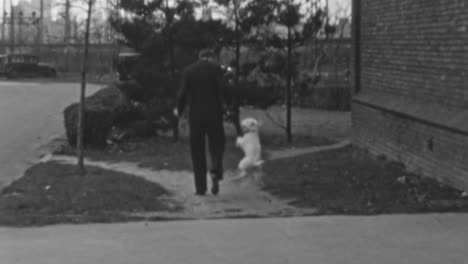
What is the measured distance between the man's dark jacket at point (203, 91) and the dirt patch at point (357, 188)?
3.98ft

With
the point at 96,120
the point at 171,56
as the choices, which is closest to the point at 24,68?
A: the point at 171,56

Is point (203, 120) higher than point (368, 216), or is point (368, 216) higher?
point (203, 120)

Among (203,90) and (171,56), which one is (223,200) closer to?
(203,90)

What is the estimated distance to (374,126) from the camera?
13750mm

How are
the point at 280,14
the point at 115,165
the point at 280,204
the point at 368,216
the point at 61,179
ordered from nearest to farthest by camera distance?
1. the point at 368,216
2. the point at 280,204
3. the point at 61,179
4. the point at 115,165
5. the point at 280,14

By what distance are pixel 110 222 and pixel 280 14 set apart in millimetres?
9045

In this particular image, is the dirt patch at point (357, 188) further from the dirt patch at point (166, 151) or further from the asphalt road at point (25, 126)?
the asphalt road at point (25, 126)

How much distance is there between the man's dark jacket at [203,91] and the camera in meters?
10.2

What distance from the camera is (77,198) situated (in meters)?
9.73

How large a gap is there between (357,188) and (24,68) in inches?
1990

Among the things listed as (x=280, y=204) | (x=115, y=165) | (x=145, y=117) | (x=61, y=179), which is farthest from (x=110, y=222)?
(x=145, y=117)

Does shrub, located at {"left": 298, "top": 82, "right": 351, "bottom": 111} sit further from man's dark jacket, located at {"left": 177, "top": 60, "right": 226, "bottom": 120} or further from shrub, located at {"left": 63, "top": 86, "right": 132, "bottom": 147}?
man's dark jacket, located at {"left": 177, "top": 60, "right": 226, "bottom": 120}

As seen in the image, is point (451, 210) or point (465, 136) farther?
point (465, 136)

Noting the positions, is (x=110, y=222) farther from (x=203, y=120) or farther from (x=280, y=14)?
(x=280, y=14)
